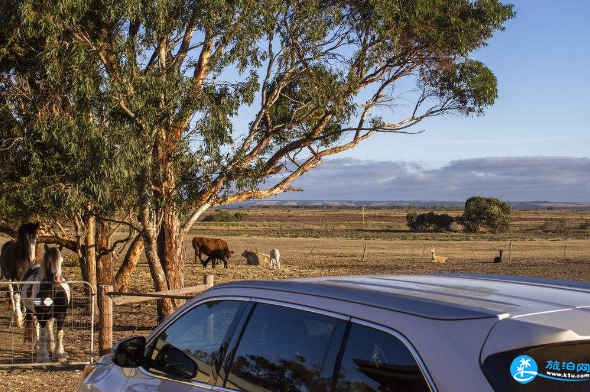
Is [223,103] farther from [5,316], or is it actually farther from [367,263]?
[367,263]

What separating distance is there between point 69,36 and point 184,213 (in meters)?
3.89

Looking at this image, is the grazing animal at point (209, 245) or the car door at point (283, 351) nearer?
the car door at point (283, 351)

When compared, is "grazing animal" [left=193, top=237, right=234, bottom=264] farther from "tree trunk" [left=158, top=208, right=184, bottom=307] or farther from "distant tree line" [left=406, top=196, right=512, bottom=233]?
"distant tree line" [left=406, top=196, right=512, bottom=233]

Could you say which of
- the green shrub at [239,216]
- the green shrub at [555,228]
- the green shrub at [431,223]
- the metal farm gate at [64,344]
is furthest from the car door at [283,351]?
the green shrub at [239,216]

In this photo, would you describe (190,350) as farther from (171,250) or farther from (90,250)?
(90,250)

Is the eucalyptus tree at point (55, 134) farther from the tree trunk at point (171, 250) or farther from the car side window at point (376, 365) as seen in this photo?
the car side window at point (376, 365)

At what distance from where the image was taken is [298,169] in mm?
16750

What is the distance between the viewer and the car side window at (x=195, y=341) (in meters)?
3.79

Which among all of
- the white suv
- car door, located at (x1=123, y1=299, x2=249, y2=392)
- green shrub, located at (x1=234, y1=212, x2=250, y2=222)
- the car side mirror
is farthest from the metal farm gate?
green shrub, located at (x1=234, y1=212, x2=250, y2=222)

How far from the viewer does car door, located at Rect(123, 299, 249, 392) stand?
376 cm

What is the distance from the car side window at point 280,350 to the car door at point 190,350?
0.16 meters

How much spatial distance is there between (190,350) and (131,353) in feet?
1.66

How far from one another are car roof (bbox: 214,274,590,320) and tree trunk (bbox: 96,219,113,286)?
46.8ft

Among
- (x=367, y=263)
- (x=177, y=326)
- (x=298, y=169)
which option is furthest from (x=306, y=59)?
(x=367, y=263)
